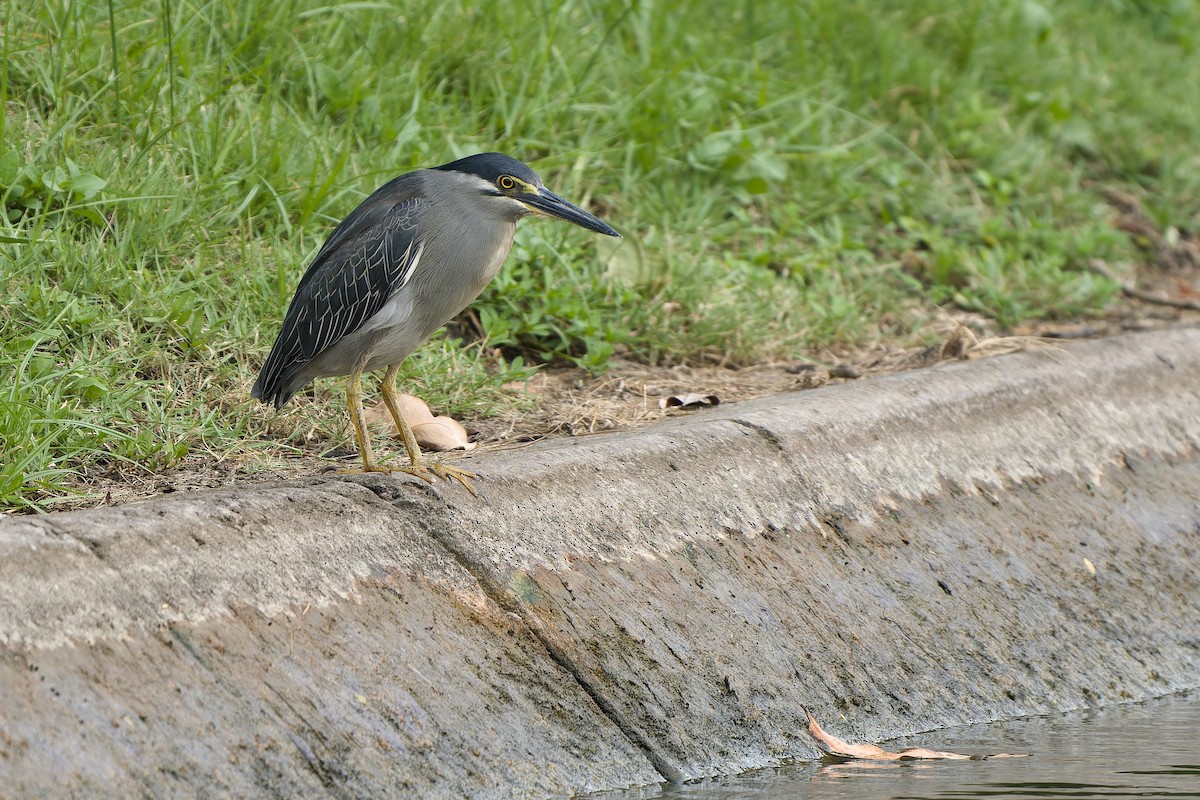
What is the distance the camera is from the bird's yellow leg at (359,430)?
348cm

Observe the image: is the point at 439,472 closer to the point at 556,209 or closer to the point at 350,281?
the point at 350,281

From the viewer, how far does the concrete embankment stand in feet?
7.90

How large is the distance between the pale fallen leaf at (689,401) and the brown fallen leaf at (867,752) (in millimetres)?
1448

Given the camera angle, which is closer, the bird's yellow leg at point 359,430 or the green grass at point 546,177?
the bird's yellow leg at point 359,430

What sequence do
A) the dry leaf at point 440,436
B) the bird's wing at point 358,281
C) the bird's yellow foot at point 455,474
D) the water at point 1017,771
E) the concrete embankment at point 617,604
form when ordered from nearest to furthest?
the concrete embankment at point 617,604, the water at point 1017,771, the bird's yellow foot at point 455,474, the bird's wing at point 358,281, the dry leaf at point 440,436

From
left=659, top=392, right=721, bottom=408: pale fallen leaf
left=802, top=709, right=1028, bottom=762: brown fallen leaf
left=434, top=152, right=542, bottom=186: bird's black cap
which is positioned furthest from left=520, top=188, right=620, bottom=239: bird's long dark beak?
left=802, top=709, right=1028, bottom=762: brown fallen leaf

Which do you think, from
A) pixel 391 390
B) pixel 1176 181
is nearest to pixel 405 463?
pixel 391 390

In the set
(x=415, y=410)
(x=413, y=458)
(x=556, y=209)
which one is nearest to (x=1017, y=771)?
(x=413, y=458)

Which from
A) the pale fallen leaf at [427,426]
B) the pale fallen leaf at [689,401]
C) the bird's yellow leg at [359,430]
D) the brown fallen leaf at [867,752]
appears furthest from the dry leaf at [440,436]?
the brown fallen leaf at [867,752]

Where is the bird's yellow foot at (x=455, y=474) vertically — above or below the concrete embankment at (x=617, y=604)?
above

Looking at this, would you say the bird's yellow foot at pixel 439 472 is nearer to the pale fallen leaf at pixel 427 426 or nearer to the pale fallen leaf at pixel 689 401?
the pale fallen leaf at pixel 427 426

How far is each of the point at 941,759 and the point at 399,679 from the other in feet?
3.68

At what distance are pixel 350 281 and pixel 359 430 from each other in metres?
0.37

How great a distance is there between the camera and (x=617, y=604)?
297cm
